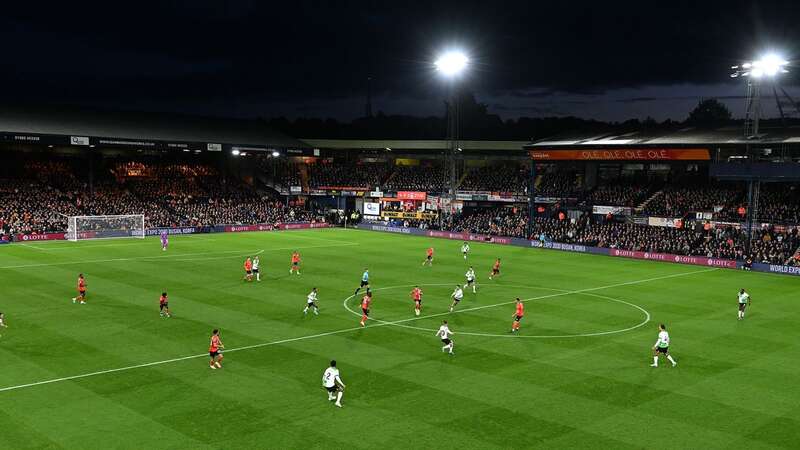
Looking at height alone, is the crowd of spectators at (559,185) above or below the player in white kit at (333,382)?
above

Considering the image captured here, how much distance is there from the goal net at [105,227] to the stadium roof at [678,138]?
1604 inches

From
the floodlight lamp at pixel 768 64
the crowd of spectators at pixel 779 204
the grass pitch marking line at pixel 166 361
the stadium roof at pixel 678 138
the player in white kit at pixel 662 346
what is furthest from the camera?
the crowd of spectators at pixel 779 204

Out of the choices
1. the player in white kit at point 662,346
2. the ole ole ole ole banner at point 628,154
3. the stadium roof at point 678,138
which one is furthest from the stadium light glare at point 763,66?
the player in white kit at point 662,346

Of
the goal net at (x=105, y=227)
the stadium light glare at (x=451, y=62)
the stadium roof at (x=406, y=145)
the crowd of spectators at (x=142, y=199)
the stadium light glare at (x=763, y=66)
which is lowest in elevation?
the goal net at (x=105, y=227)

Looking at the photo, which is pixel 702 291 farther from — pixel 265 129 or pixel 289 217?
pixel 265 129

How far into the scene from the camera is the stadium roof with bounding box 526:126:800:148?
5406cm

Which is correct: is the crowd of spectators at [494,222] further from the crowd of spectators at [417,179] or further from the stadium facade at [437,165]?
the crowd of spectators at [417,179]

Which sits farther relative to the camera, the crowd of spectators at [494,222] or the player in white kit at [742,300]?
the crowd of spectators at [494,222]

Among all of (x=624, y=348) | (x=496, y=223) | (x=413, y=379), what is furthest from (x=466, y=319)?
(x=496, y=223)

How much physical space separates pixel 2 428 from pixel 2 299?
18.7 meters

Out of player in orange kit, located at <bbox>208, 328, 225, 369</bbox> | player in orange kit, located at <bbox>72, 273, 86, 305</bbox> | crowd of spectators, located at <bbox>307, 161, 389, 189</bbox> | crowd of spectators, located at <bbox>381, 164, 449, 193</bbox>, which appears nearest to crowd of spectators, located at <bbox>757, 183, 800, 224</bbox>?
crowd of spectators, located at <bbox>381, 164, 449, 193</bbox>

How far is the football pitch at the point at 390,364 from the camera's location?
16859 mm

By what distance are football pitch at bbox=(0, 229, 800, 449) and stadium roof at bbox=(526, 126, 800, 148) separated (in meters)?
16.3

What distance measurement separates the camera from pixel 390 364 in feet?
74.8
